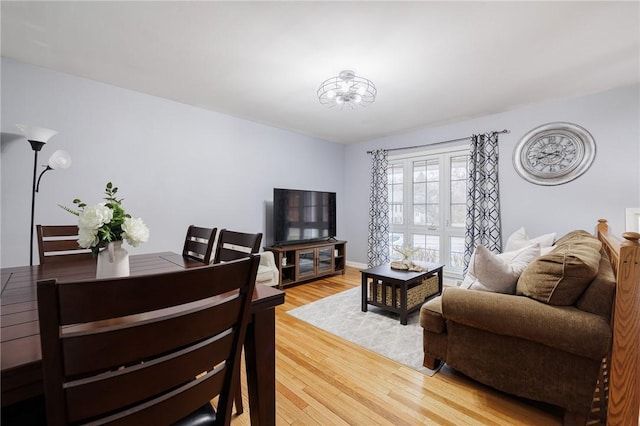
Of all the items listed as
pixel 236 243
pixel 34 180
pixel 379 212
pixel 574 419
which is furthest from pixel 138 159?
pixel 574 419

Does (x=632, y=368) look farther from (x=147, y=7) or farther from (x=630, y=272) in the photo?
(x=147, y=7)

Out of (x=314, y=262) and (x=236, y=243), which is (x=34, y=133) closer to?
(x=236, y=243)

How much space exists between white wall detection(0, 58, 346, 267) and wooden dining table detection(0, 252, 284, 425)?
1.37m

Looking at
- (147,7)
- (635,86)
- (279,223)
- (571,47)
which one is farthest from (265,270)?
(635,86)

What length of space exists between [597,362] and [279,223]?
3.52 metres

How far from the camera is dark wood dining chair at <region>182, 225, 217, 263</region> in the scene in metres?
1.90

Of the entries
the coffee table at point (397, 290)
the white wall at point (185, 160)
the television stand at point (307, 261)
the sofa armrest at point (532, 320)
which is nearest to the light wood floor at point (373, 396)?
the sofa armrest at point (532, 320)

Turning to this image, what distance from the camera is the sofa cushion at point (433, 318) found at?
1971mm

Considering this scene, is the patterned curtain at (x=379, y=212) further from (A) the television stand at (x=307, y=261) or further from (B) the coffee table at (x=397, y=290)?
(B) the coffee table at (x=397, y=290)

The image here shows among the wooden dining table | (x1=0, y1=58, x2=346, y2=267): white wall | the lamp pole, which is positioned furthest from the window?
the lamp pole

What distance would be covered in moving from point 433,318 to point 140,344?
188cm

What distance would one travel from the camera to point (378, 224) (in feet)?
16.7

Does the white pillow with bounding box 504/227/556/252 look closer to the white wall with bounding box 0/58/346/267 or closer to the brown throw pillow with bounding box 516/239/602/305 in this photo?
the brown throw pillow with bounding box 516/239/602/305

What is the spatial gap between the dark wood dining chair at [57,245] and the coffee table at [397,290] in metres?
2.54
